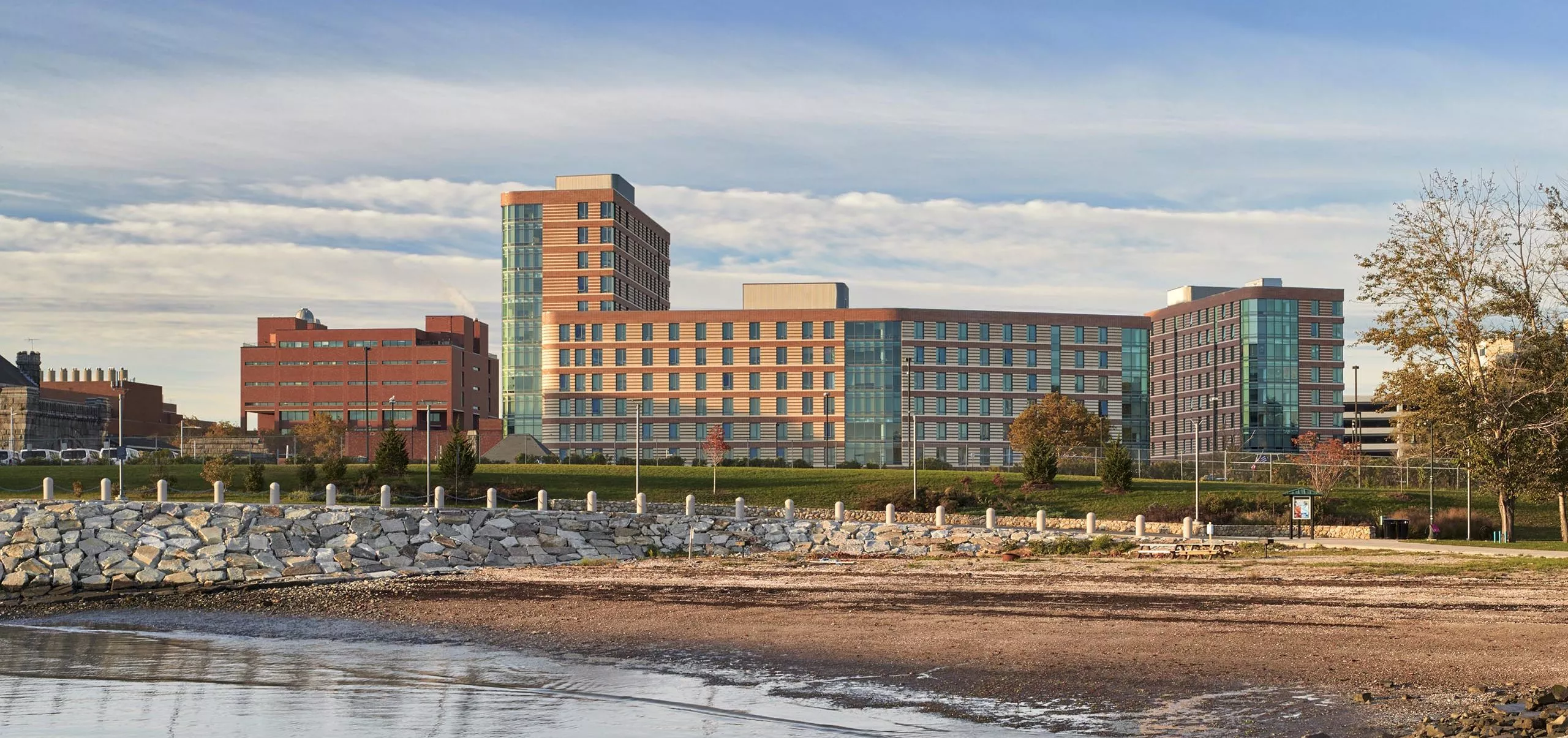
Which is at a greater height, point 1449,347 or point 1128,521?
point 1449,347

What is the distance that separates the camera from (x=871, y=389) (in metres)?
131

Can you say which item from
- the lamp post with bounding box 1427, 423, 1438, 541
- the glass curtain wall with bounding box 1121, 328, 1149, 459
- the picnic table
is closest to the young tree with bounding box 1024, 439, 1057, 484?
the lamp post with bounding box 1427, 423, 1438, 541

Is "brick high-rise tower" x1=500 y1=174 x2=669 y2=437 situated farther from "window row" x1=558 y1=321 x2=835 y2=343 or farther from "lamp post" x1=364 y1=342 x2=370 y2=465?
"lamp post" x1=364 y1=342 x2=370 y2=465

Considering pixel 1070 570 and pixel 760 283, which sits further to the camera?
pixel 760 283

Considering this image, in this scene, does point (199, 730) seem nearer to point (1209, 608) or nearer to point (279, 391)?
point (1209, 608)

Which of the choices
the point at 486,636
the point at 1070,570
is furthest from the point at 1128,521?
the point at 486,636

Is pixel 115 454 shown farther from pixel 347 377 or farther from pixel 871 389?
pixel 347 377

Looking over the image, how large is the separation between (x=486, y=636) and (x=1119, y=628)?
12.2 metres

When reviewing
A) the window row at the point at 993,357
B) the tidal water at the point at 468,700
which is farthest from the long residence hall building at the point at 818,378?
the tidal water at the point at 468,700

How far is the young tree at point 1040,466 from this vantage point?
72125 millimetres

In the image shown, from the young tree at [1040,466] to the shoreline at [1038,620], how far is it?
29.9m

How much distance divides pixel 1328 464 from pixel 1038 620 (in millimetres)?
A: 57946

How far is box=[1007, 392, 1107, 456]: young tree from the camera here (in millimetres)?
105625

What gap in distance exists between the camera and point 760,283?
13762 cm
